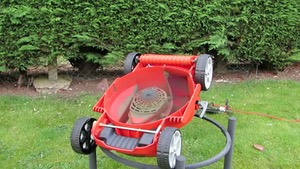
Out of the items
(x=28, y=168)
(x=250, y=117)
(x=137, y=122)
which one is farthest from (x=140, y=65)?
(x=250, y=117)

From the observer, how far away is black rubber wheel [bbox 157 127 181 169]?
2.09m

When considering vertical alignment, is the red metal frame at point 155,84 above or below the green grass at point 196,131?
above

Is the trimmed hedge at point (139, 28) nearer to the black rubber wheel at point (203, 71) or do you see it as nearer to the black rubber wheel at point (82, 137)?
the black rubber wheel at point (203, 71)

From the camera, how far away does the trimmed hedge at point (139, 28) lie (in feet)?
15.6

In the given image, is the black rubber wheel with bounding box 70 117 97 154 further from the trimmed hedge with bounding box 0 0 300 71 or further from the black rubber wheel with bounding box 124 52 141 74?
the trimmed hedge with bounding box 0 0 300 71

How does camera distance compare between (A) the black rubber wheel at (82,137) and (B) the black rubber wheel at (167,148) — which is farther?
(A) the black rubber wheel at (82,137)

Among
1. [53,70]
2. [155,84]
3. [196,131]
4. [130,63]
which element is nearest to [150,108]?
[155,84]

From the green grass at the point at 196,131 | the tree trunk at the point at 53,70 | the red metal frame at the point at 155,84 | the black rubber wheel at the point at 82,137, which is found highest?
the red metal frame at the point at 155,84

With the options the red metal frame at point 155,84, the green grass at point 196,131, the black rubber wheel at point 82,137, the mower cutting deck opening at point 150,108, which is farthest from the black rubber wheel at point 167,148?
the green grass at point 196,131

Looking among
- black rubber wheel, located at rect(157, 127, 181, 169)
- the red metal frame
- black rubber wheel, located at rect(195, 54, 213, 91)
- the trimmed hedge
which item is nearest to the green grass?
the trimmed hedge

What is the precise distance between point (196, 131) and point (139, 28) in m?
1.76

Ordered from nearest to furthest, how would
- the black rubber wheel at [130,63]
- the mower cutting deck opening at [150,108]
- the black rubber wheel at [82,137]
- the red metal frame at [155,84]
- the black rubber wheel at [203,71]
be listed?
the mower cutting deck opening at [150,108] < the black rubber wheel at [82,137] < the red metal frame at [155,84] < the black rubber wheel at [203,71] < the black rubber wheel at [130,63]

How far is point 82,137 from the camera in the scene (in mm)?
2387

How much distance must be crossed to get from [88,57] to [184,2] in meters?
1.51
